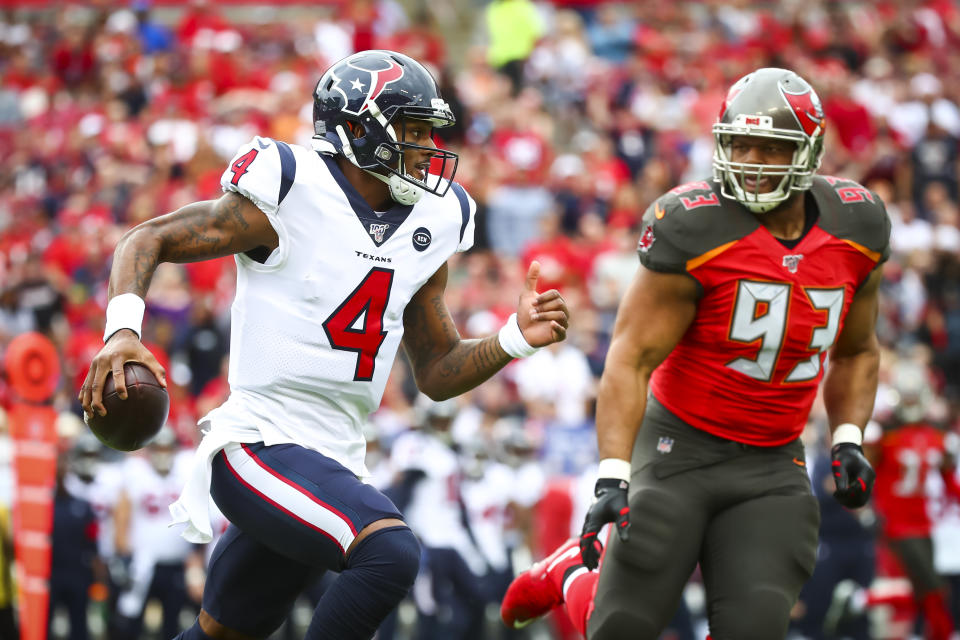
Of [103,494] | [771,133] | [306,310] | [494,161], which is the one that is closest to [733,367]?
[771,133]

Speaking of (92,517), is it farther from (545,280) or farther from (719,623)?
(719,623)

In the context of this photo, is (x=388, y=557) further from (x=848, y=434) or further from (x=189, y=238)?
(x=848, y=434)

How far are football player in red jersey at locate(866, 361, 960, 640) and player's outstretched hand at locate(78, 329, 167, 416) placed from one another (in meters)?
6.30

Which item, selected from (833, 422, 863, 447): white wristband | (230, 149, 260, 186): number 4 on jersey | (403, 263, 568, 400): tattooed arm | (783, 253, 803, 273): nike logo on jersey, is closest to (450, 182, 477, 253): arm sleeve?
(403, 263, 568, 400): tattooed arm

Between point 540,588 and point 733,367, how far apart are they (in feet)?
3.93

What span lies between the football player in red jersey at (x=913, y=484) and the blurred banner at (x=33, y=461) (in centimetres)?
516

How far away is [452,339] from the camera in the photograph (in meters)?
4.40

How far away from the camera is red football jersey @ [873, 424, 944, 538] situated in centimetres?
870

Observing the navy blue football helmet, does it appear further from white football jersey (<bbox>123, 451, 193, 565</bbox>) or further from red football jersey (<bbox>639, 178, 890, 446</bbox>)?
white football jersey (<bbox>123, 451, 193, 565</bbox>)

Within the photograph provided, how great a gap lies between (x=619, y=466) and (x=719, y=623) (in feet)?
1.87

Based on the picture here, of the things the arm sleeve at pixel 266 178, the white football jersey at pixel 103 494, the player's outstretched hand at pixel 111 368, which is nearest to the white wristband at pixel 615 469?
the arm sleeve at pixel 266 178

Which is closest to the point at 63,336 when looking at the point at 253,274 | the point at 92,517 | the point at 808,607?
the point at 92,517

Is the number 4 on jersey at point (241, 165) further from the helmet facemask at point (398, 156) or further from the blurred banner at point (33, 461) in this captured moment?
the blurred banner at point (33, 461)

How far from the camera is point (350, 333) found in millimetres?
3998
